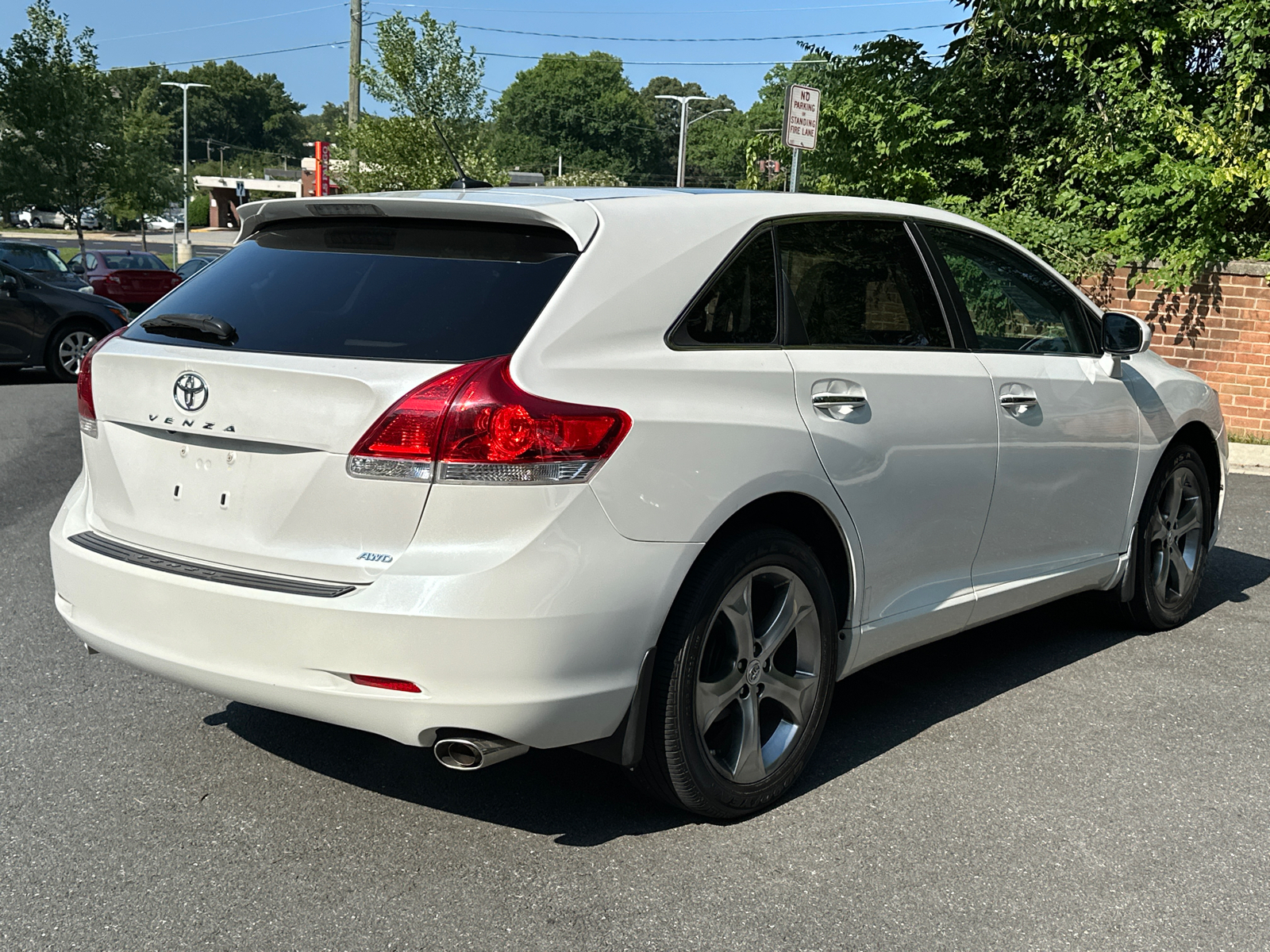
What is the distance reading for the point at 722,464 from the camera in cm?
333

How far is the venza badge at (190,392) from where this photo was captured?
3256 millimetres

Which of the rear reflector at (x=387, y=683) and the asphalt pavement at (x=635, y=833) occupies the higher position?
the rear reflector at (x=387, y=683)

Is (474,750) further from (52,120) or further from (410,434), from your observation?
(52,120)

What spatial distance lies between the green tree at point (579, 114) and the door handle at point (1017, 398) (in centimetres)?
12471

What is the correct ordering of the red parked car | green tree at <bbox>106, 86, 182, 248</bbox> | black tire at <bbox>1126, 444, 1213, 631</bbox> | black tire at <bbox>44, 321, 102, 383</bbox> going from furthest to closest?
green tree at <bbox>106, 86, 182, 248</bbox>, the red parked car, black tire at <bbox>44, 321, 102, 383</bbox>, black tire at <bbox>1126, 444, 1213, 631</bbox>

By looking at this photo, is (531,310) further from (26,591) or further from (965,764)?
(26,591)

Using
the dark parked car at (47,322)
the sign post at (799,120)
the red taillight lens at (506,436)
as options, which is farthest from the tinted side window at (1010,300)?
the dark parked car at (47,322)

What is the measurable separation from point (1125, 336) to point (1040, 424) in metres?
0.75

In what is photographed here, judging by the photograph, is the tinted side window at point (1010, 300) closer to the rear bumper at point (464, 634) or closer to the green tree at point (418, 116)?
the rear bumper at point (464, 634)

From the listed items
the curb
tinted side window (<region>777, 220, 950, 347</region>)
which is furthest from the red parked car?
tinted side window (<region>777, 220, 950, 347</region>)

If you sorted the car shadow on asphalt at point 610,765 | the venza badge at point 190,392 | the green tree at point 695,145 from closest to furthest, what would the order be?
the venza badge at point 190,392
the car shadow on asphalt at point 610,765
the green tree at point 695,145

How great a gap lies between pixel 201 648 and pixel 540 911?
102cm

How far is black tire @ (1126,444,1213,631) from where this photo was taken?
5.42 m

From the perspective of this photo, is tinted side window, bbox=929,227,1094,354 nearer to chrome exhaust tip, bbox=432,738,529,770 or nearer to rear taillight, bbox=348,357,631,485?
rear taillight, bbox=348,357,631,485
